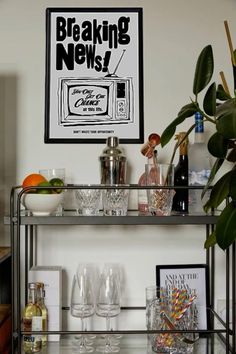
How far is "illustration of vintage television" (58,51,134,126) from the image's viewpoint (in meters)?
1.82

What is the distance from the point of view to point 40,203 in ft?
4.96

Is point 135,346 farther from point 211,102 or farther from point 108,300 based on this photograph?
point 211,102

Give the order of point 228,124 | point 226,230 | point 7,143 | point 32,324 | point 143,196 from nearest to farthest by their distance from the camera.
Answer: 1. point 228,124
2. point 226,230
3. point 32,324
4. point 143,196
5. point 7,143

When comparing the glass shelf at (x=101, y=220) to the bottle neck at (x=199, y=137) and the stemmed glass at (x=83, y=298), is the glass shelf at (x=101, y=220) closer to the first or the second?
the stemmed glass at (x=83, y=298)

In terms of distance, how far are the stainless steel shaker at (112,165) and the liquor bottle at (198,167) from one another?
24 centimetres

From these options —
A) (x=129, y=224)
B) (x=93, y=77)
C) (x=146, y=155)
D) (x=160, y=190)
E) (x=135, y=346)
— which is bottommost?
(x=135, y=346)

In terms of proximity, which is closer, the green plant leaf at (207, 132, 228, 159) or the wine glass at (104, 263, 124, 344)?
the green plant leaf at (207, 132, 228, 159)

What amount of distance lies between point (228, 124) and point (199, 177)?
0.53m

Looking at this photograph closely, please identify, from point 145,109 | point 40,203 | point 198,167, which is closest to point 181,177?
point 198,167

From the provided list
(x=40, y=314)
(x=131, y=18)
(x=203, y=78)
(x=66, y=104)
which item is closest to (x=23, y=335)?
(x=40, y=314)

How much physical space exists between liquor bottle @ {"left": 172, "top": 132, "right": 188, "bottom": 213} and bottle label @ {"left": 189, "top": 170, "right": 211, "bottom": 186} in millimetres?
31

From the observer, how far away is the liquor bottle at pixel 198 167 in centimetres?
168

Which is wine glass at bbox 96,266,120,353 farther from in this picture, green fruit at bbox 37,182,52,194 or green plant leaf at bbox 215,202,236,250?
green plant leaf at bbox 215,202,236,250

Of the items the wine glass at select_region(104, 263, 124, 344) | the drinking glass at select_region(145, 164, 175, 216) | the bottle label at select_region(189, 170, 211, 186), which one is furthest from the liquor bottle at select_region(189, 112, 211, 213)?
the wine glass at select_region(104, 263, 124, 344)
